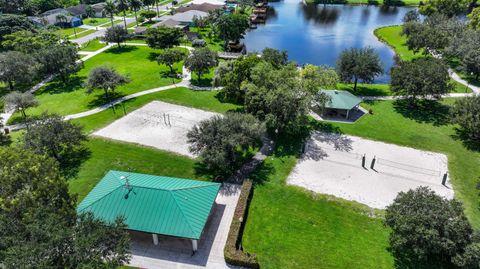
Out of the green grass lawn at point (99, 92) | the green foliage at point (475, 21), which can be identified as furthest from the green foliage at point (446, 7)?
the green grass lawn at point (99, 92)

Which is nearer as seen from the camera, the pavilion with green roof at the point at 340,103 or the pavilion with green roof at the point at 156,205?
the pavilion with green roof at the point at 156,205

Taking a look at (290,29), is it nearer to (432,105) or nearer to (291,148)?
(432,105)

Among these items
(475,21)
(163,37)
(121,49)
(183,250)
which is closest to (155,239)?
(183,250)

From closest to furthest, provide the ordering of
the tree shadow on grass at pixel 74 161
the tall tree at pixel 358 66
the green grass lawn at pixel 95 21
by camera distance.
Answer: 1. the tree shadow on grass at pixel 74 161
2. the tall tree at pixel 358 66
3. the green grass lawn at pixel 95 21

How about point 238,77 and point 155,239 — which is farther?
point 238,77

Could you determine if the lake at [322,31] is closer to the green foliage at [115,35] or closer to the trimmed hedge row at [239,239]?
the green foliage at [115,35]

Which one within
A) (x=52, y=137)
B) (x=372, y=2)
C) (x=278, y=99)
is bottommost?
(x=52, y=137)

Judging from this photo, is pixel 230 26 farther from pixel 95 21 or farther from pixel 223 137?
pixel 95 21

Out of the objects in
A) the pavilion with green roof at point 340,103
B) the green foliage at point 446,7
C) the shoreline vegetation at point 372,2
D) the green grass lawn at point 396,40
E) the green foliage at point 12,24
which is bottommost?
the pavilion with green roof at point 340,103
